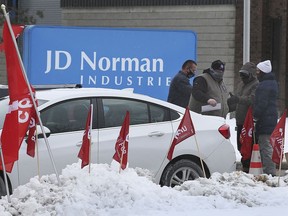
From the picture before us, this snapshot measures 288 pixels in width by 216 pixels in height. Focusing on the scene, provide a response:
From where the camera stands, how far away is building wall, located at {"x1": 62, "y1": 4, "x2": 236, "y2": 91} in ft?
79.3

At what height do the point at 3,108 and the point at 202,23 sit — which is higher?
the point at 3,108

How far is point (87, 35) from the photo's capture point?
55.4 feet

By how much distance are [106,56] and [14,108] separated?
9939mm

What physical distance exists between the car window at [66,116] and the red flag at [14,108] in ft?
5.53

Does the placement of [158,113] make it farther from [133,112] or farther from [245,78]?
[245,78]

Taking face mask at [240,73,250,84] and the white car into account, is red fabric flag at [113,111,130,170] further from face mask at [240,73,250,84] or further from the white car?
face mask at [240,73,250,84]

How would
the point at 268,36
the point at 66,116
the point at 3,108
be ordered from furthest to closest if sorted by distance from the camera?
the point at 268,36
the point at 3,108
the point at 66,116

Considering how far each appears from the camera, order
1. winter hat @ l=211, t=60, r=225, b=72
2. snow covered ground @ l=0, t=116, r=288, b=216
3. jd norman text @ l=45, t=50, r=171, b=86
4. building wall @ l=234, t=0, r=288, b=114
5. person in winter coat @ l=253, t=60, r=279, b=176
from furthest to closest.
A: building wall @ l=234, t=0, r=288, b=114 → jd norman text @ l=45, t=50, r=171, b=86 → winter hat @ l=211, t=60, r=225, b=72 → person in winter coat @ l=253, t=60, r=279, b=176 → snow covered ground @ l=0, t=116, r=288, b=216

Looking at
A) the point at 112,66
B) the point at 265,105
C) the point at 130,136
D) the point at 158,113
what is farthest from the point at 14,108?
the point at 112,66

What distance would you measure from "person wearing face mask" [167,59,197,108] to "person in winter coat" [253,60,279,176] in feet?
8.20

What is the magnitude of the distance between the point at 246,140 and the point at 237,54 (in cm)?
1445

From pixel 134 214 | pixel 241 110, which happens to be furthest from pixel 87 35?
pixel 134 214

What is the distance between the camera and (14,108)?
7211mm

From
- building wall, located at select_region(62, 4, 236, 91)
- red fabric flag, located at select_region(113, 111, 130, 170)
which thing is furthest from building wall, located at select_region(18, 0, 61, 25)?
red fabric flag, located at select_region(113, 111, 130, 170)
